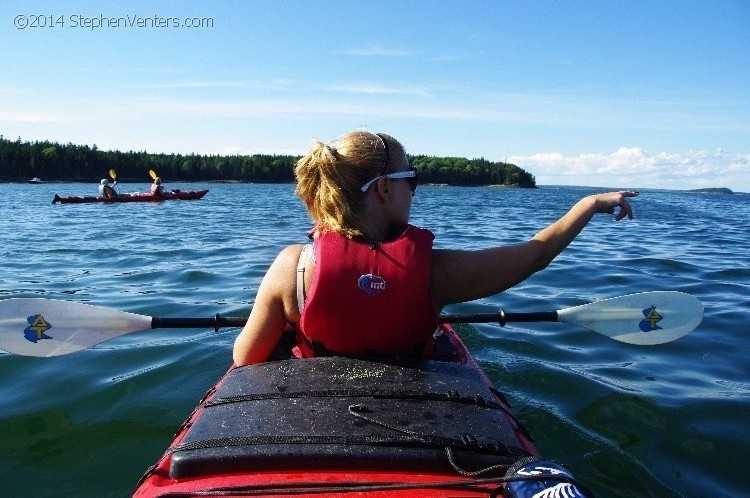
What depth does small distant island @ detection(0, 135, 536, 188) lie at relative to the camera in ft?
278

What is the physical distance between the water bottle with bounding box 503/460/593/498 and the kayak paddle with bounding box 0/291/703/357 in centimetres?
253

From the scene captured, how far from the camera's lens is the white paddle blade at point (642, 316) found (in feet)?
14.3

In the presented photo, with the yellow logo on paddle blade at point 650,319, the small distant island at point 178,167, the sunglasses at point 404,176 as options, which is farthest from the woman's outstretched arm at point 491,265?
the small distant island at point 178,167

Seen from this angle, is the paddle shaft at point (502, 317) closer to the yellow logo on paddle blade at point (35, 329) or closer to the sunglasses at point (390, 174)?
the sunglasses at point (390, 174)

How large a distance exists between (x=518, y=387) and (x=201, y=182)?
109 m

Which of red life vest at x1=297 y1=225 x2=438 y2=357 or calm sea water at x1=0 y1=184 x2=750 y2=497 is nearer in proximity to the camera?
red life vest at x1=297 y1=225 x2=438 y2=357

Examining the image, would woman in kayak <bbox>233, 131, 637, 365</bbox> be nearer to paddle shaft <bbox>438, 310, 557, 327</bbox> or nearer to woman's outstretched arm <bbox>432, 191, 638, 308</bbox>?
woman's outstretched arm <bbox>432, 191, 638, 308</bbox>

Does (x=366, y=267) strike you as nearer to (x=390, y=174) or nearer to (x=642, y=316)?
(x=390, y=174)

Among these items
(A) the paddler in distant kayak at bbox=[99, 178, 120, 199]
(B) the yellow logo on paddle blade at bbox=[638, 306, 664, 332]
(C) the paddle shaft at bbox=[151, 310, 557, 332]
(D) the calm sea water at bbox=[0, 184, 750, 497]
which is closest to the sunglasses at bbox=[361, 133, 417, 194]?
(C) the paddle shaft at bbox=[151, 310, 557, 332]

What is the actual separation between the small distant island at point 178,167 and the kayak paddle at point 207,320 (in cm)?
9030

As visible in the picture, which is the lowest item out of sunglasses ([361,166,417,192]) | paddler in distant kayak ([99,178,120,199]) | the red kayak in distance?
the red kayak in distance

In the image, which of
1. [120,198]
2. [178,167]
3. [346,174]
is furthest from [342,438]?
[178,167]

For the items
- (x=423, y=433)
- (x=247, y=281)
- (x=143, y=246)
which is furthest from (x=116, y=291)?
(x=423, y=433)

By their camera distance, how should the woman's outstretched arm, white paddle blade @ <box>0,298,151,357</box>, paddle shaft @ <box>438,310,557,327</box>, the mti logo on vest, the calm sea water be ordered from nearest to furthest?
the mti logo on vest < the woman's outstretched arm < the calm sea water < white paddle blade @ <box>0,298,151,357</box> < paddle shaft @ <box>438,310,557,327</box>
